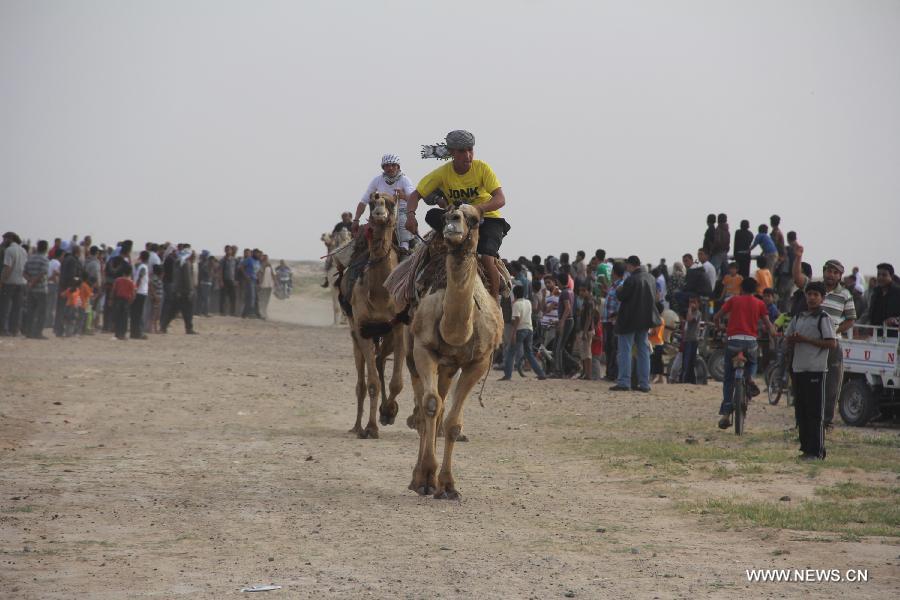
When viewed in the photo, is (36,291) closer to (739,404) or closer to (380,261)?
(380,261)

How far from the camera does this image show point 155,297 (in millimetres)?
40188

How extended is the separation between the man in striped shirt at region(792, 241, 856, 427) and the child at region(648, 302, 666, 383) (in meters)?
9.80

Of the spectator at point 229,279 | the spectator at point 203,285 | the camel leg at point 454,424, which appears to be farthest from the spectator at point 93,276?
the camel leg at point 454,424

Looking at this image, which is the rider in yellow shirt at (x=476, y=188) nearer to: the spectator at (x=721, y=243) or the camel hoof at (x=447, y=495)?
the camel hoof at (x=447, y=495)

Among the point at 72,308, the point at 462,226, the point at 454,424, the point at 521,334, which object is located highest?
the point at 462,226

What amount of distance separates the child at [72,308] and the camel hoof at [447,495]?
2578cm

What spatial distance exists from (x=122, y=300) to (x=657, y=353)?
57.2 feet

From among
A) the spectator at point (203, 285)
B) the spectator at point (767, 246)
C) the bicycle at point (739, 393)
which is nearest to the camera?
the bicycle at point (739, 393)

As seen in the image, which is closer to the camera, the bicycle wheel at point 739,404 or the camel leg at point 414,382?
the camel leg at point 414,382

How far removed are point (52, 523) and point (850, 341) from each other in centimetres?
1302

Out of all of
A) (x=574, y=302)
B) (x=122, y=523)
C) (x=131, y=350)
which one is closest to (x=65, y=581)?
(x=122, y=523)

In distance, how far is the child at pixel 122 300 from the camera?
35.0 m

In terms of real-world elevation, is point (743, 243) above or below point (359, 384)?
above

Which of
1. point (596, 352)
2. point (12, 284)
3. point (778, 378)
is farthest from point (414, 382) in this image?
point (12, 284)
